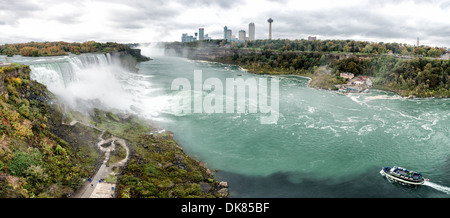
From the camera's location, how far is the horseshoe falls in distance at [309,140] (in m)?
29.2

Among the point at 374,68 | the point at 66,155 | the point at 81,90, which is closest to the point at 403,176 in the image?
the point at 66,155

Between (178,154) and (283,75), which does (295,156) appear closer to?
(178,154)

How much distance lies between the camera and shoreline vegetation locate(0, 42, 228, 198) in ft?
68.5

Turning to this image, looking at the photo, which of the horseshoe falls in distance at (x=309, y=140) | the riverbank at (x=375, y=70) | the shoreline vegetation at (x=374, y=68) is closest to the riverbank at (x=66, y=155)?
the horseshoe falls in distance at (x=309, y=140)

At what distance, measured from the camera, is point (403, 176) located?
29172 millimetres

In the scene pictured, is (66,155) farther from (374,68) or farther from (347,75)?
(374,68)

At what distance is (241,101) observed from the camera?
205ft

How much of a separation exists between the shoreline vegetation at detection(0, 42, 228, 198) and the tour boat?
19.1 m

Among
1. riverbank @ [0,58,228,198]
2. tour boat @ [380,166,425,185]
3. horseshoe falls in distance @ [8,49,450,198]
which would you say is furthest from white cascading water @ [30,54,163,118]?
tour boat @ [380,166,425,185]

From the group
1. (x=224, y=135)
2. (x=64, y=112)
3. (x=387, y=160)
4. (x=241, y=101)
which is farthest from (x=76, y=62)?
(x=387, y=160)

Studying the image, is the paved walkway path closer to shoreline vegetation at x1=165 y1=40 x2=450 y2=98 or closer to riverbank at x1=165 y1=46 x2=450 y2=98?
riverbank at x1=165 y1=46 x2=450 y2=98

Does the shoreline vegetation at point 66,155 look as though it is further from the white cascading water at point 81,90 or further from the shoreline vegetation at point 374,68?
the shoreline vegetation at point 374,68

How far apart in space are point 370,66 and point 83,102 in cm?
9293

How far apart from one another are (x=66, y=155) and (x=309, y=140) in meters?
31.7
